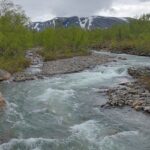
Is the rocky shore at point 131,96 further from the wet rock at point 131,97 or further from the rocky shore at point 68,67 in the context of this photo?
the rocky shore at point 68,67

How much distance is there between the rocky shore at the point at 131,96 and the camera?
29.3 metres

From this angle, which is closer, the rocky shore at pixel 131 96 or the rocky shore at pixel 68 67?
the rocky shore at pixel 131 96

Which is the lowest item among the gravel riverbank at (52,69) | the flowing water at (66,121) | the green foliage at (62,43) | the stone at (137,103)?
the flowing water at (66,121)

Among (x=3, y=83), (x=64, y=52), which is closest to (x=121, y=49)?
(x=64, y=52)

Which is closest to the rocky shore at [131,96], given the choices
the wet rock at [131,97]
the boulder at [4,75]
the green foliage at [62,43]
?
the wet rock at [131,97]

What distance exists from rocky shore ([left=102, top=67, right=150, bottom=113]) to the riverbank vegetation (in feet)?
64.2

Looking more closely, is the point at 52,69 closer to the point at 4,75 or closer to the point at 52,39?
the point at 4,75

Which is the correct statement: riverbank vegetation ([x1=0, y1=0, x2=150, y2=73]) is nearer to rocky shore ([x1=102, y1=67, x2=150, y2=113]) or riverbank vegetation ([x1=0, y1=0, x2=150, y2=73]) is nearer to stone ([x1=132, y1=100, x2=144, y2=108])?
rocky shore ([x1=102, y1=67, x2=150, y2=113])

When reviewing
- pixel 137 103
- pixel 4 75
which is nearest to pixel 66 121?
pixel 137 103

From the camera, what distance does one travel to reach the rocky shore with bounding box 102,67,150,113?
29297mm

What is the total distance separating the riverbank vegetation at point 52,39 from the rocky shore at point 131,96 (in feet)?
64.2

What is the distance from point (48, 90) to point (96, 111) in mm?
9732

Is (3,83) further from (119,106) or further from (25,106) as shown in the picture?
(119,106)

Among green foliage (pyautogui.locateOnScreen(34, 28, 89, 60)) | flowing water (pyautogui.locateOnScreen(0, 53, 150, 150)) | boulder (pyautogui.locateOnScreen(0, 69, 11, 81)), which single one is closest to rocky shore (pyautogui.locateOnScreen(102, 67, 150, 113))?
flowing water (pyautogui.locateOnScreen(0, 53, 150, 150))
